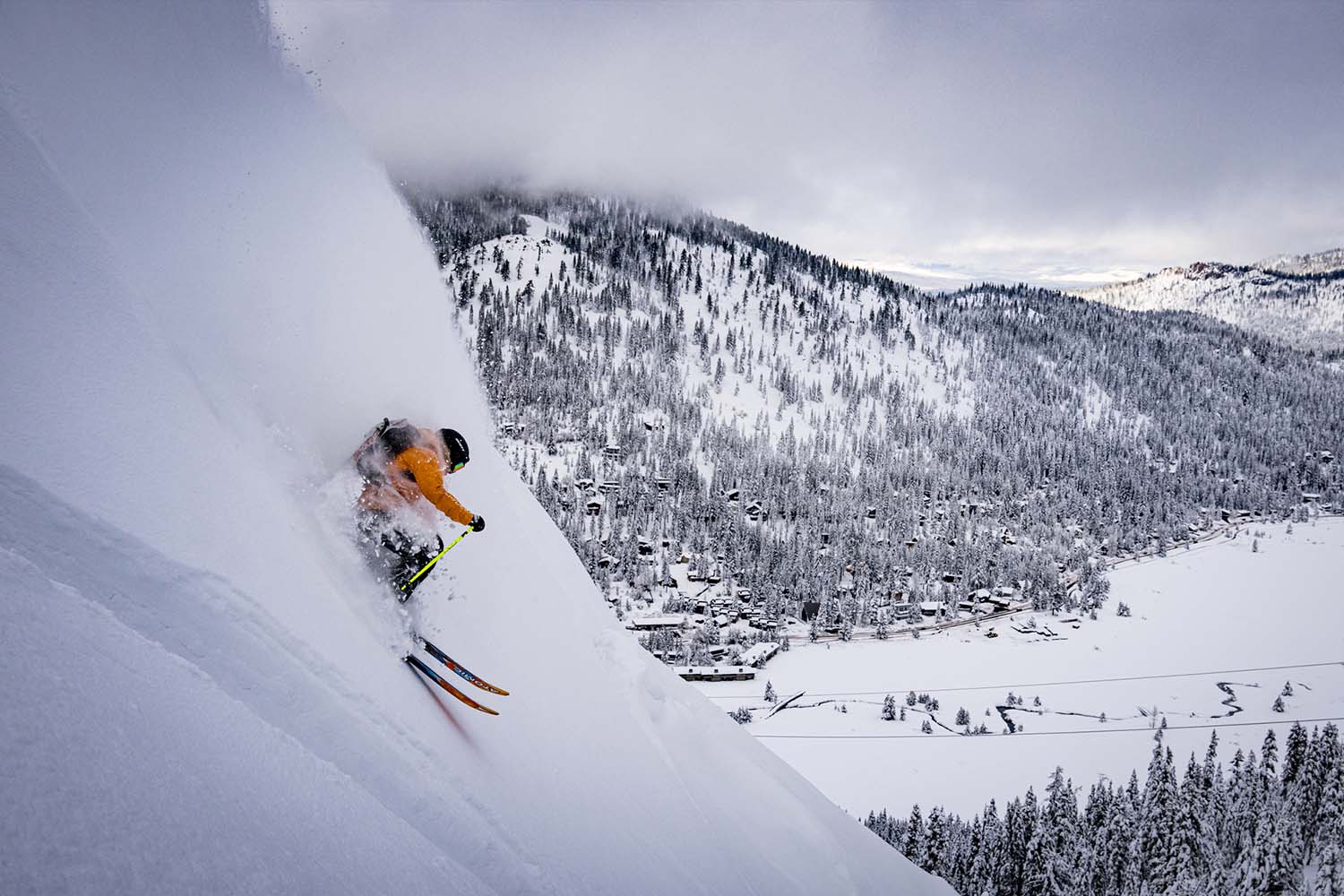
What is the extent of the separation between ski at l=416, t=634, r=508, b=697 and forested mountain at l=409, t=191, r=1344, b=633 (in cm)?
8633

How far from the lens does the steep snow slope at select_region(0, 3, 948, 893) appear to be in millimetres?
2438

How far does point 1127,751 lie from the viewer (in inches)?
2509

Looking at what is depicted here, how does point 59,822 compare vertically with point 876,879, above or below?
above

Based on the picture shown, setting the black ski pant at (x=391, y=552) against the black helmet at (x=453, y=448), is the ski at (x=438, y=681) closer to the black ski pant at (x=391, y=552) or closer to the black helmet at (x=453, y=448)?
the black ski pant at (x=391, y=552)

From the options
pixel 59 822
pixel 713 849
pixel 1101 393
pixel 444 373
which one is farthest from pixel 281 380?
pixel 1101 393

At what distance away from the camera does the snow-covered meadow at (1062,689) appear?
5908cm

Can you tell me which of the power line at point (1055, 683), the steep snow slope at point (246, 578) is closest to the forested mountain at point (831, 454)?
the power line at point (1055, 683)

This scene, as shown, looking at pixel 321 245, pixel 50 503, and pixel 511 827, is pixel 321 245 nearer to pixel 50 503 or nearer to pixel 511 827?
pixel 50 503

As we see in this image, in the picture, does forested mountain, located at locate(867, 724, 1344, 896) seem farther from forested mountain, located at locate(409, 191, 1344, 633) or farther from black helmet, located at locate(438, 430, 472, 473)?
black helmet, located at locate(438, 430, 472, 473)

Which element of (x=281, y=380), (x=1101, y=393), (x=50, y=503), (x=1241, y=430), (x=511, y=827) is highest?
(x=1101, y=393)

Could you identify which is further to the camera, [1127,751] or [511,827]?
[1127,751]

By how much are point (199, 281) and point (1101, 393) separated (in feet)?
811

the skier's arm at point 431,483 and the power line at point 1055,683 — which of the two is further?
the power line at point 1055,683

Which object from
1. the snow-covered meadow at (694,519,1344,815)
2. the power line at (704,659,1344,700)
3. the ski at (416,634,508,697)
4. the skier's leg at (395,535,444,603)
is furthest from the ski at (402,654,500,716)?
the power line at (704,659,1344,700)
